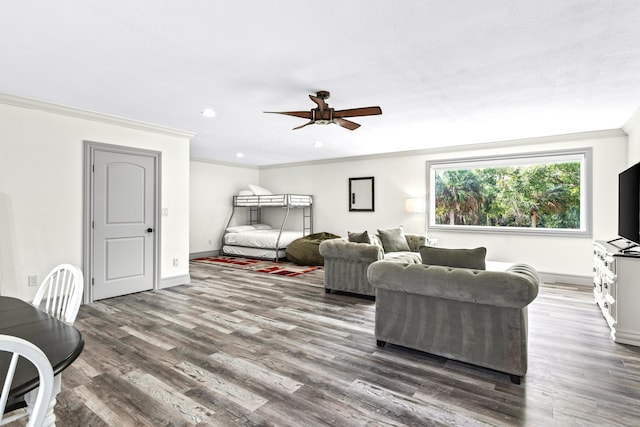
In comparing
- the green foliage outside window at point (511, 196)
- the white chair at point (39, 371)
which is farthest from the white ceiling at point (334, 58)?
the white chair at point (39, 371)

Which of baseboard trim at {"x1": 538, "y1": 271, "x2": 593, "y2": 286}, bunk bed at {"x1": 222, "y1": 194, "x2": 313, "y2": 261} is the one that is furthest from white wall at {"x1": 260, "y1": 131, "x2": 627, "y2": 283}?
bunk bed at {"x1": 222, "y1": 194, "x2": 313, "y2": 261}

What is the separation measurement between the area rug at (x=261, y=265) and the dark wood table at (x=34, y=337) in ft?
14.6

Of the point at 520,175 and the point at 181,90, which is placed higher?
the point at 181,90

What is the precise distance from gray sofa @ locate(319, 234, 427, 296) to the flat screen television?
6.72 feet

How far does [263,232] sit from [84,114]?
455 cm

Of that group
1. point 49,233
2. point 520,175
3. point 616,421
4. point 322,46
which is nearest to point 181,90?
point 322,46

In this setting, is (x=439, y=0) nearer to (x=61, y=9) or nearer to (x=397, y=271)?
(x=397, y=271)

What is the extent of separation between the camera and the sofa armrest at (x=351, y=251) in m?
4.36

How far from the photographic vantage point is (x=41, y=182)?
3840mm

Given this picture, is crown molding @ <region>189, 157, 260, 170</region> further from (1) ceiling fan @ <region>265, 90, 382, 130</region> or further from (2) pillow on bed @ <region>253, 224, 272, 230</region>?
(1) ceiling fan @ <region>265, 90, 382, 130</region>

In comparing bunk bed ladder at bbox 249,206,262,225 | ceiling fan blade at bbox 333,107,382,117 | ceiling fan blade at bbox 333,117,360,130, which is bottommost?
bunk bed ladder at bbox 249,206,262,225

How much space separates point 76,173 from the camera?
4125 mm

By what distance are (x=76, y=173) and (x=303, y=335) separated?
334 cm

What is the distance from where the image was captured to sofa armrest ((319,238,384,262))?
4.36m
